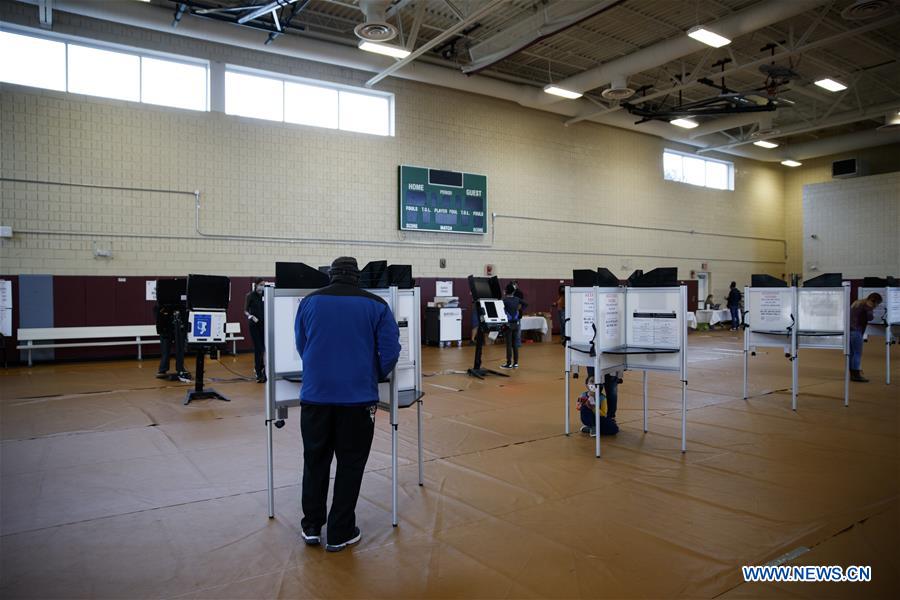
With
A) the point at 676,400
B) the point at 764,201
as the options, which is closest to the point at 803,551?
the point at 676,400

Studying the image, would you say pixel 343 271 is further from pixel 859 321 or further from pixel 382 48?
pixel 382 48

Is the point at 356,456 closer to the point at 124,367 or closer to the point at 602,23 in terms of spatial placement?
the point at 124,367

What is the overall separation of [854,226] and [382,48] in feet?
65.2

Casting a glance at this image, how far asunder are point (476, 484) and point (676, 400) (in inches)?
171

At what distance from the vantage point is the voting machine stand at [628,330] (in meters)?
5.24

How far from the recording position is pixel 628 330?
18.5 ft

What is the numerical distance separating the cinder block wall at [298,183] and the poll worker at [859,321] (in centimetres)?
947

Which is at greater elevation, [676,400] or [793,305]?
[793,305]

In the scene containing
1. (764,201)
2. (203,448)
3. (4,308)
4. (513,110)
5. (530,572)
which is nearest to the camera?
(530,572)

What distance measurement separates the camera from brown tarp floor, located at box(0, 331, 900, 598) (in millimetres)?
2898

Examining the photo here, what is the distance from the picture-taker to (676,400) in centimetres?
763

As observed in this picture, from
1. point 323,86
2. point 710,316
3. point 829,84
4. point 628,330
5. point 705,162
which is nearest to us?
point 628,330

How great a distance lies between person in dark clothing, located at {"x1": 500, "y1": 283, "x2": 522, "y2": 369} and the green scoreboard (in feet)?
16.8

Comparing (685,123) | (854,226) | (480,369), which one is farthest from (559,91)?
(854,226)
